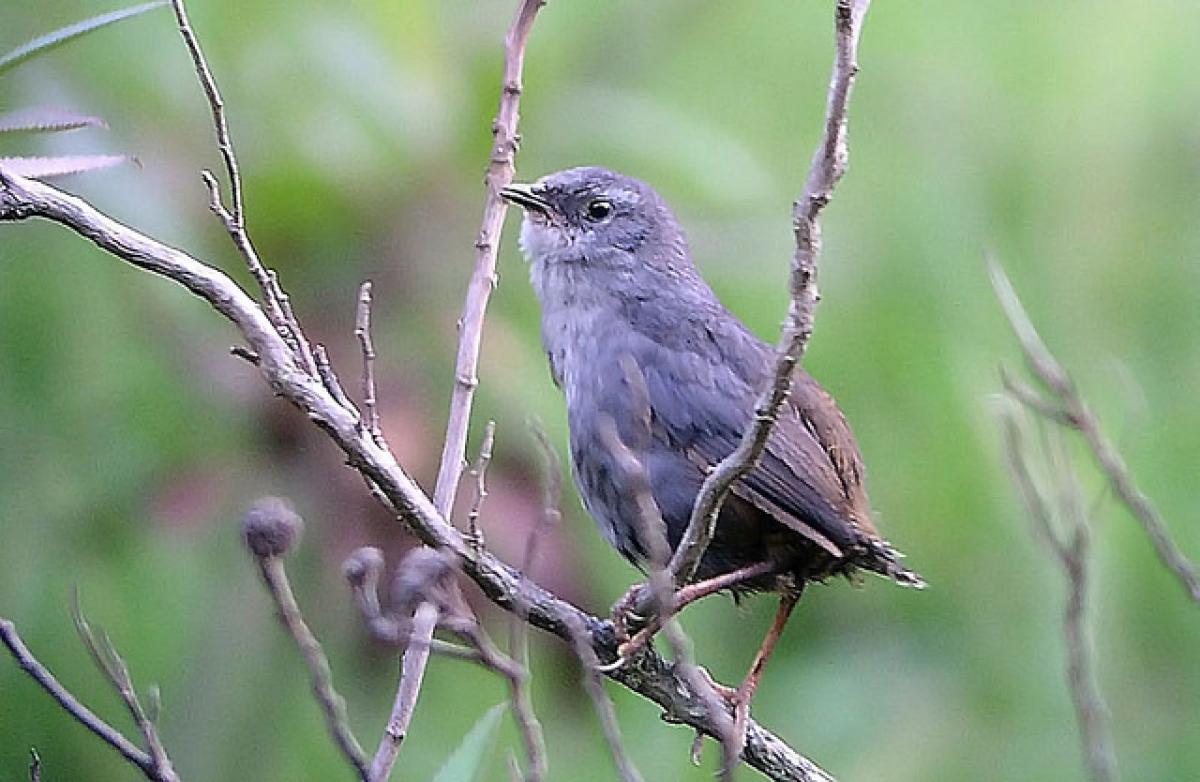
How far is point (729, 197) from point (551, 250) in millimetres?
719

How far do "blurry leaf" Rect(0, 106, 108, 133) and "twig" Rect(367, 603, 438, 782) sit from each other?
2.60 feet

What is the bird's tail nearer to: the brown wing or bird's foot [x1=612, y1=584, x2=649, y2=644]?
the brown wing

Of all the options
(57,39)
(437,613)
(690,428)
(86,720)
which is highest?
(690,428)

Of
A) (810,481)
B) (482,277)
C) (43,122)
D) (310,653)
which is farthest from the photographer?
(810,481)

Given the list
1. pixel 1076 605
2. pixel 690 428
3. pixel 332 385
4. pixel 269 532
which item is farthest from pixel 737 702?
pixel 269 532

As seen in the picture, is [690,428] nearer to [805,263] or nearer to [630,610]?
[630,610]

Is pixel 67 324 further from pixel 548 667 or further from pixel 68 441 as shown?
pixel 548 667

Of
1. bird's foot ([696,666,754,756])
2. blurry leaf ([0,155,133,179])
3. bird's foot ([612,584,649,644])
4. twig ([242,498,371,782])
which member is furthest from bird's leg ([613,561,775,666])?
blurry leaf ([0,155,133,179])

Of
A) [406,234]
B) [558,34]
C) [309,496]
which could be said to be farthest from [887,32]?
[309,496]

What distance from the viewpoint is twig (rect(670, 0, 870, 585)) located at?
93.5 inches

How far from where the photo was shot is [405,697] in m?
2.80

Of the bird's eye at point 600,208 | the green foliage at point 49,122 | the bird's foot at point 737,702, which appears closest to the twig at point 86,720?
the green foliage at point 49,122

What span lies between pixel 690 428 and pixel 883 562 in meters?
0.41

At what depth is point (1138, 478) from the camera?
585 centimetres
